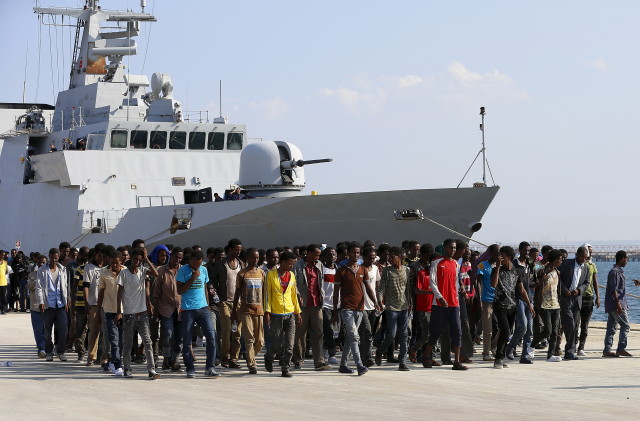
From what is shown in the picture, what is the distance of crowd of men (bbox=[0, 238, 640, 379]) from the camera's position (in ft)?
36.7

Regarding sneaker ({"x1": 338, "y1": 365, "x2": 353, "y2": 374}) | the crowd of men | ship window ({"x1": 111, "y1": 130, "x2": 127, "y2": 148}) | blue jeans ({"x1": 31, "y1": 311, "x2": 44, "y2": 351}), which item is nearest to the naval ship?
ship window ({"x1": 111, "y1": 130, "x2": 127, "y2": 148})

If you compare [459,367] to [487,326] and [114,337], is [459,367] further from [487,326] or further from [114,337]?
[114,337]

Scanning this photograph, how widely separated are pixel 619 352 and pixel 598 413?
4975 millimetres

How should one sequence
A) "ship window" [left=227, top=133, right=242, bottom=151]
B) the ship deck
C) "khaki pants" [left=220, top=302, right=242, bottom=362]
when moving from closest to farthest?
1. the ship deck
2. "khaki pants" [left=220, top=302, right=242, bottom=362]
3. "ship window" [left=227, top=133, right=242, bottom=151]

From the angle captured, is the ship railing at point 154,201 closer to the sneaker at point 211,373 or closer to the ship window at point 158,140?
the ship window at point 158,140

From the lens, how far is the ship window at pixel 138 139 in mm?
25609

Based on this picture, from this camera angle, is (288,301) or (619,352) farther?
(619,352)

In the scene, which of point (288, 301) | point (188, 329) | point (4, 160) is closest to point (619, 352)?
point (288, 301)

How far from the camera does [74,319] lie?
13453 mm

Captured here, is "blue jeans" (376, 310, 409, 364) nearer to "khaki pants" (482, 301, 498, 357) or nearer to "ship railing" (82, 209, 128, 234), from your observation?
"khaki pants" (482, 301, 498, 357)

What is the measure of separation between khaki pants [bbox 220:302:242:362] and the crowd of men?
0.02 meters

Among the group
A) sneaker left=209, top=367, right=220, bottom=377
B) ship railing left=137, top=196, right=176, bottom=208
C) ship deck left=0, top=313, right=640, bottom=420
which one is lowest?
ship deck left=0, top=313, right=640, bottom=420

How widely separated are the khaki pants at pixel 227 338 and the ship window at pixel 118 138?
14.1m

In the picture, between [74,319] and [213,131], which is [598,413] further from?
[213,131]
